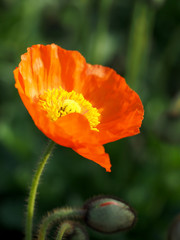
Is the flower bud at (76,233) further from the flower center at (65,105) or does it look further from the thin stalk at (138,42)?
the thin stalk at (138,42)

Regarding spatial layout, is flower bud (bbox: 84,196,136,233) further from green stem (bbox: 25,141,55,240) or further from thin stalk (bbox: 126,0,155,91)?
thin stalk (bbox: 126,0,155,91)

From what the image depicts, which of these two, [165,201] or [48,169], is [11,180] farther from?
[165,201]

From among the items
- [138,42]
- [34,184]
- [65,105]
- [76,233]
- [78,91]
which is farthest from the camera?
[138,42]

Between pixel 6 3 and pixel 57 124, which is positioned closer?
pixel 57 124

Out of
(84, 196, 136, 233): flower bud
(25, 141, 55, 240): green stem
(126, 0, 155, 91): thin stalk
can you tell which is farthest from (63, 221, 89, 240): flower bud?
(126, 0, 155, 91): thin stalk

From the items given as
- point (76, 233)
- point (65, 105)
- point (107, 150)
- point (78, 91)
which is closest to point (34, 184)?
point (76, 233)

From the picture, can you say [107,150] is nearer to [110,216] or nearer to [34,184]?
[110,216]

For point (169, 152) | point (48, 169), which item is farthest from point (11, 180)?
point (169, 152)
